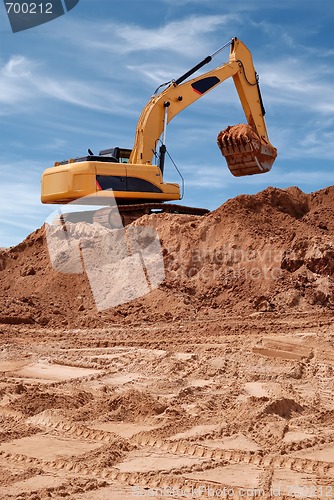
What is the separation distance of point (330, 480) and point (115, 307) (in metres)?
9.80

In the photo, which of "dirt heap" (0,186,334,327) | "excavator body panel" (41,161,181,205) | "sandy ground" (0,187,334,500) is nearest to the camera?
"sandy ground" (0,187,334,500)

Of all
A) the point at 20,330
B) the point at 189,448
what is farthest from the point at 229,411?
the point at 20,330

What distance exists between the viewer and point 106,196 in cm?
1705

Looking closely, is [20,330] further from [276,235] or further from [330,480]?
[330,480]

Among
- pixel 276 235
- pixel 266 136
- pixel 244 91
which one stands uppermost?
pixel 244 91

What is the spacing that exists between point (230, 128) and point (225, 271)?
458cm

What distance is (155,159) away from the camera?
1781 cm

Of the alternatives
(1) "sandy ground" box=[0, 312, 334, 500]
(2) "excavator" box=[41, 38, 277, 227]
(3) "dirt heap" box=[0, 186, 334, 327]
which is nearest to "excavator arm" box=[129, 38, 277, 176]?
(2) "excavator" box=[41, 38, 277, 227]

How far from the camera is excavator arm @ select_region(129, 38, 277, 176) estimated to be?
17.2m

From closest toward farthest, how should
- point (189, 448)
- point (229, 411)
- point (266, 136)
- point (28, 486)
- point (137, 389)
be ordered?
1. point (28, 486)
2. point (189, 448)
3. point (229, 411)
4. point (137, 389)
5. point (266, 136)

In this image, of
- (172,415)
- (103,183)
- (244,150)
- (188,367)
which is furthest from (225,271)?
(172,415)

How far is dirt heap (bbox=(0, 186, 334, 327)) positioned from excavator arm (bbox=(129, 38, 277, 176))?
44.9 inches

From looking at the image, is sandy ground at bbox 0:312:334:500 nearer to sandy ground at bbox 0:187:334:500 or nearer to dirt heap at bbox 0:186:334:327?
sandy ground at bbox 0:187:334:500

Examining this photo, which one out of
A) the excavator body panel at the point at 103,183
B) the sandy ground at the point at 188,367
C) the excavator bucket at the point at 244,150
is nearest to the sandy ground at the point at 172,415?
the sandy ground at the point at 188,367
